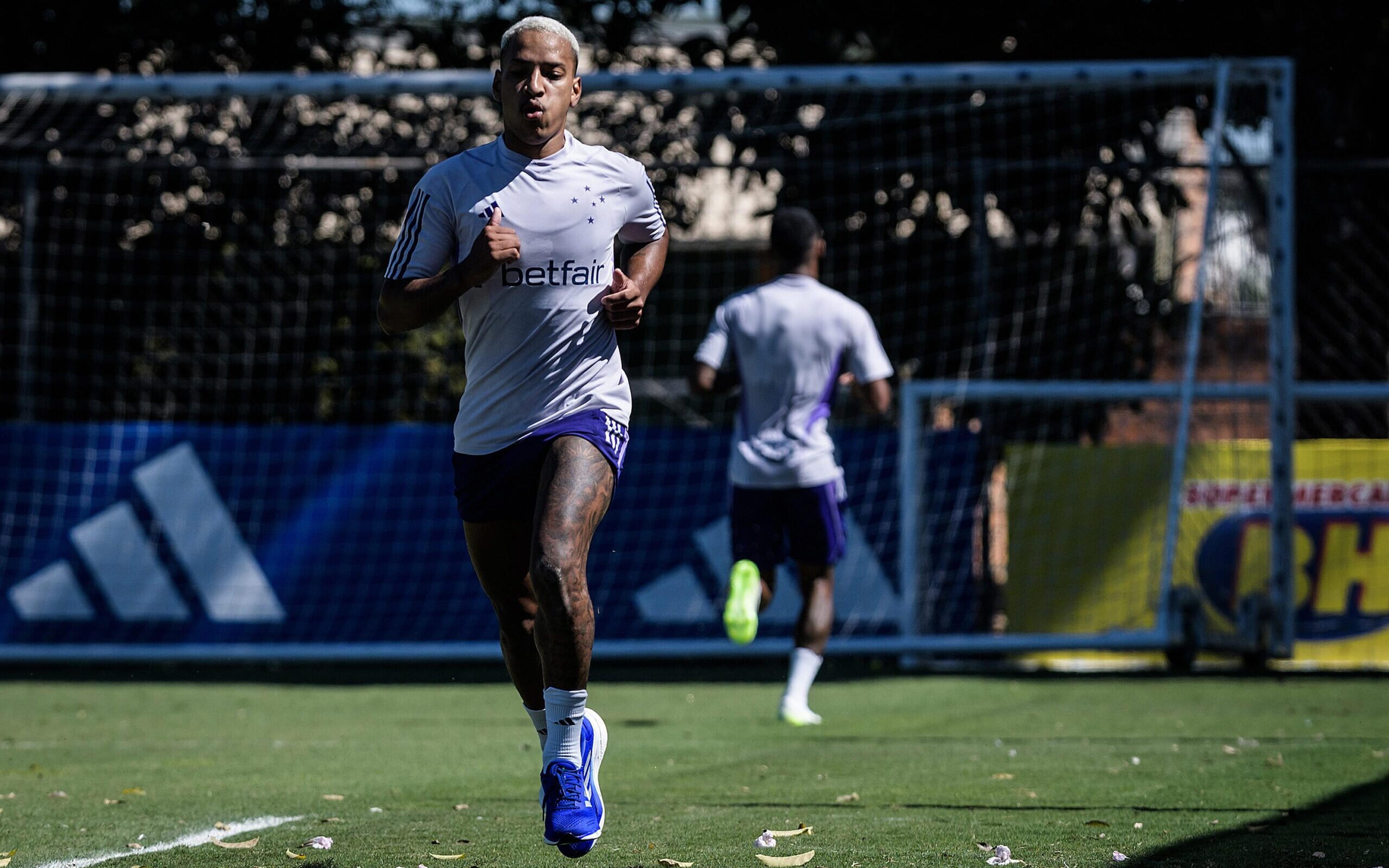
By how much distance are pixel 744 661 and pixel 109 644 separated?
159 inches

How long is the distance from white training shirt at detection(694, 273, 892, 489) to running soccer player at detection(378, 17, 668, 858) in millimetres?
2928

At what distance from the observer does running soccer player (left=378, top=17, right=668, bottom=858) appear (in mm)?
3867

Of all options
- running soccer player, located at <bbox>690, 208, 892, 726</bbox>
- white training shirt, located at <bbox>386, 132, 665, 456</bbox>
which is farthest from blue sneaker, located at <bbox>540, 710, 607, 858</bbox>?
running soccer player, located at <bbox>690, 208, 892, 726</bbox>

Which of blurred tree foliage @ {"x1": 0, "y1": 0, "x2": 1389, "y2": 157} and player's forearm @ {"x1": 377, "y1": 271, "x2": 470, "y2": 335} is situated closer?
player's forearm @ {"x1": 377, "y1": 271, "x2": 470, "y2": 335}

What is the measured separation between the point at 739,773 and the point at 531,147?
8.53 ft

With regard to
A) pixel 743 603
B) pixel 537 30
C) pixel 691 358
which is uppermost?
pixel 537 30

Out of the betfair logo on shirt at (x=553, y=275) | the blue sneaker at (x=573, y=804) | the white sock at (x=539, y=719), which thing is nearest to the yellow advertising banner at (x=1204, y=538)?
the white sock at (x=539, y=719)

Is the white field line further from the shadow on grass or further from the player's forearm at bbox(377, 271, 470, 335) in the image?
the shadow on grass

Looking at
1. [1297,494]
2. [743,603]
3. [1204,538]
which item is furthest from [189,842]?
[1297,494]

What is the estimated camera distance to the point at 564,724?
380cm

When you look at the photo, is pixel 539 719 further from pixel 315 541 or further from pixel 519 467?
pixel 315 541

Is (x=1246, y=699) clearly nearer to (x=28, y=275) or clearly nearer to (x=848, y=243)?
(x=848, y=243)

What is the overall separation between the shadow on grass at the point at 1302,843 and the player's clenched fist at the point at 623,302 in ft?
5.92

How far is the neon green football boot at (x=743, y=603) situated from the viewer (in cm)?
666
